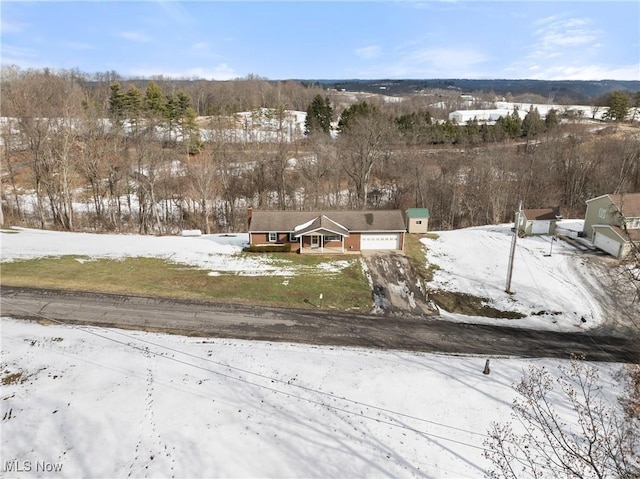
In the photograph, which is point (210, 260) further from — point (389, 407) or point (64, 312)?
point (389, 407)

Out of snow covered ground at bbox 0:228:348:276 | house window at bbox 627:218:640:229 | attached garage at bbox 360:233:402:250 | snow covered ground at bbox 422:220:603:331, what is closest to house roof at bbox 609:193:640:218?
house window at bbox 627:218:640:229

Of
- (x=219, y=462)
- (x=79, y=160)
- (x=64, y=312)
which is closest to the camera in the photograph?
(x=219, y=462)

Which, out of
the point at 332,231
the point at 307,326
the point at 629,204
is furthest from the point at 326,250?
the point at 629,204

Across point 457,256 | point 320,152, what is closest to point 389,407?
point 457,256

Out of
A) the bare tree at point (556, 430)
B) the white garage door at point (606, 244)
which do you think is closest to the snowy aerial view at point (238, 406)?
the bare tree at point (556, 430)

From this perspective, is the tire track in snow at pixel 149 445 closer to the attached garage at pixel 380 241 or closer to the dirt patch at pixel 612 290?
the attached garage at pixel 380 241

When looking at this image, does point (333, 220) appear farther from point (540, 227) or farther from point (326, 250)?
point (540, 227)

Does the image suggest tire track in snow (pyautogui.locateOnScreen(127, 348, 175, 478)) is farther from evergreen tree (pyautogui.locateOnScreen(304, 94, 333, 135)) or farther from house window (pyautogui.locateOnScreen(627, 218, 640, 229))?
evergreen tree (pyautogui.locateOnScreen(304, 94, 333, 135))
